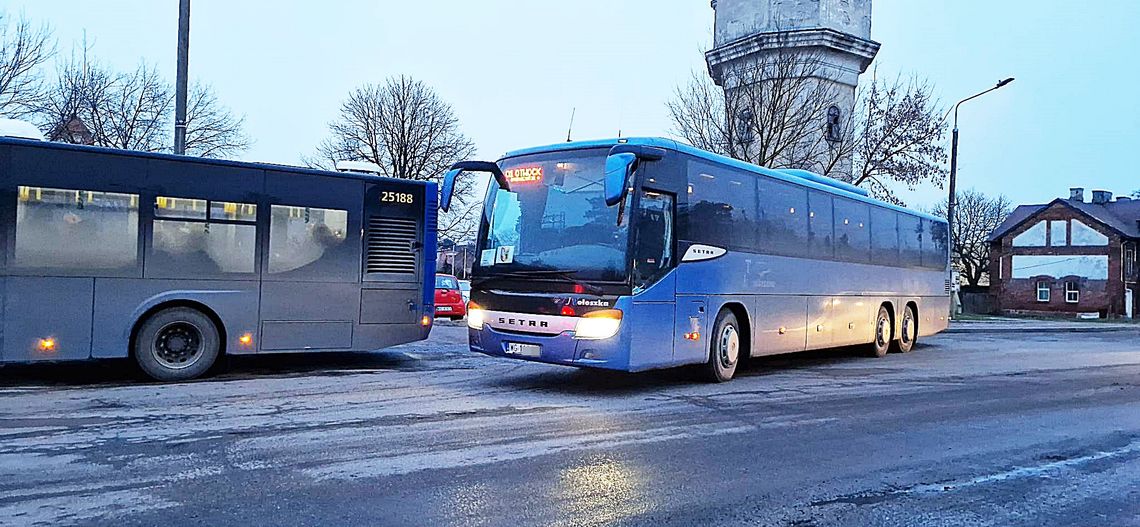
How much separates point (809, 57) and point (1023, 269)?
37.0 m

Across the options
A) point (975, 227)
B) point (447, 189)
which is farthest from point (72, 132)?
point (975, 227)

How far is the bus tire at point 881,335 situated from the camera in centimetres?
1725

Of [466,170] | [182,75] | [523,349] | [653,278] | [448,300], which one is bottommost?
[523,349]

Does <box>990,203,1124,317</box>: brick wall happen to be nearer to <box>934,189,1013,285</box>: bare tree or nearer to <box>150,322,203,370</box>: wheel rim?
<box>934,189,1013,285</box>: bare tree

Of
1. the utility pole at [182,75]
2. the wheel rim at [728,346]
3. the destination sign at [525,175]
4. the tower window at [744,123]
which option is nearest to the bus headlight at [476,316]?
the destination sign at [525,175]

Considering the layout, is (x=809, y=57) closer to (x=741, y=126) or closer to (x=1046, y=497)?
(x=741, y=126)

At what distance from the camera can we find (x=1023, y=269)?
63125mm

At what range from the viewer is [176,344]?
11.2m

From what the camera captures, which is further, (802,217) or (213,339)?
(802,217)

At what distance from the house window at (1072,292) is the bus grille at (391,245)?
197ft

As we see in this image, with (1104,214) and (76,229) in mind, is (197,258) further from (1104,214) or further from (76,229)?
(1104,214)

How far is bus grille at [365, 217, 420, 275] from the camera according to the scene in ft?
41.4

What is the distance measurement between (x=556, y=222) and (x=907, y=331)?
11039 millimetres

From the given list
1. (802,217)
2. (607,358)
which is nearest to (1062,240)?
(802,217)
